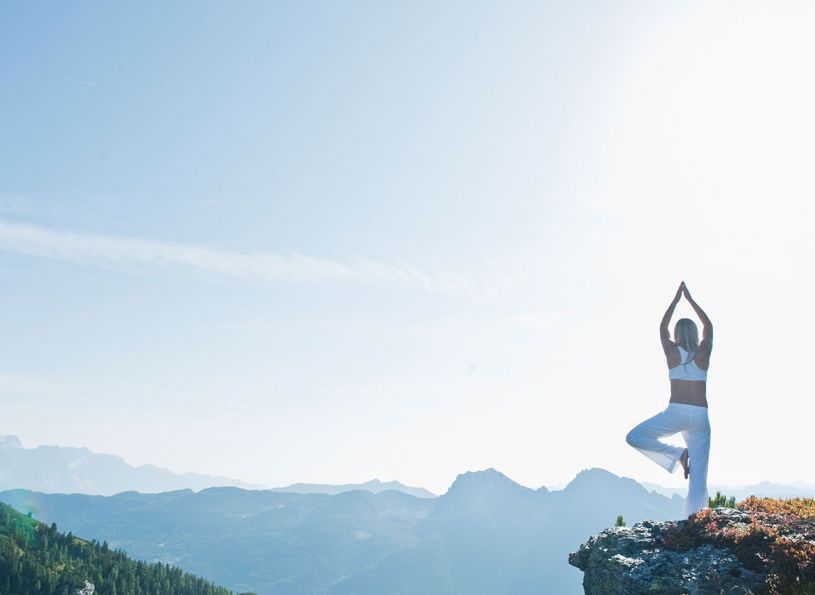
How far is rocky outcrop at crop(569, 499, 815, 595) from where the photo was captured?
10.2 metres

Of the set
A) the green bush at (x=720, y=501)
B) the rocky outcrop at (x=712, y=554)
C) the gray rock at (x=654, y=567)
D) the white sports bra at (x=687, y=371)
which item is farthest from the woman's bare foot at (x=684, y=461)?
the green bush at (x=720, y=501)

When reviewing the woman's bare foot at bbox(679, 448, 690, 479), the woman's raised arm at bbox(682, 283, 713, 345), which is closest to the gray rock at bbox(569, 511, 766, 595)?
the woman's bare foot at bbox(679, 448, 690, 479)

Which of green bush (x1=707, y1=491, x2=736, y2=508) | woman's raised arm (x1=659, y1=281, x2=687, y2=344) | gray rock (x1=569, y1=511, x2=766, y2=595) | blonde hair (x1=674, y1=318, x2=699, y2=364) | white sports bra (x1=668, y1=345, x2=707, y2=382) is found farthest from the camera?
green bush (x1=707, y1=491, x2=736, y2=508)

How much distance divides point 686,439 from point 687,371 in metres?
1.62

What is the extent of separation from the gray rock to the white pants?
911 mm

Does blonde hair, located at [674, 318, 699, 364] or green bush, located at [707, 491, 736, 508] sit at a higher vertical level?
blonde hair, located at [674, 318, 699, 364]

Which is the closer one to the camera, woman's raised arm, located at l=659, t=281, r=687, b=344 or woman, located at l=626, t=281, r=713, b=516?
woman, located at l=626, t=281, r=713, b=516

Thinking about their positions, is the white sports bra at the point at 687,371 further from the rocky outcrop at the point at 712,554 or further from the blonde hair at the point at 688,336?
the rocky outcrop at the point at 712,554

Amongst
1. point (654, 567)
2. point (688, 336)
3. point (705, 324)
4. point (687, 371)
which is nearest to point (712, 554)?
point (654, 567)

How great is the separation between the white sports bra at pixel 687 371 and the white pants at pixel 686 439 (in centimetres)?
65

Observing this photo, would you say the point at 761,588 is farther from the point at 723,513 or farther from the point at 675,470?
the point at 675,470

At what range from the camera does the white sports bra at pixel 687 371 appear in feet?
46.3

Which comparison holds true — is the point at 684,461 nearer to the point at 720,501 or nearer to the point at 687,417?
the point at 687,417

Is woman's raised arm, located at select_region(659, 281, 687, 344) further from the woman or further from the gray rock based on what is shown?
the gray rock
